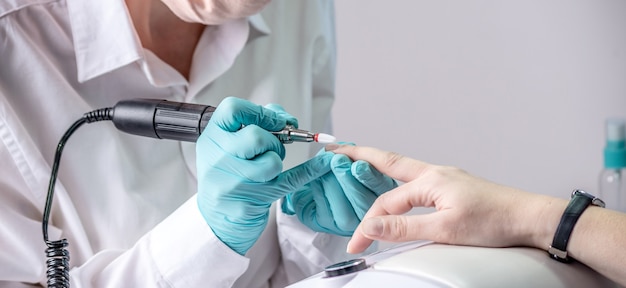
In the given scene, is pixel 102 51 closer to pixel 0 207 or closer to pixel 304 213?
pixel 0 207

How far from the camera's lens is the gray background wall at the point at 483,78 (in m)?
2.36

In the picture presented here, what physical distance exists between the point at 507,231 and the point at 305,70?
2.41 ft

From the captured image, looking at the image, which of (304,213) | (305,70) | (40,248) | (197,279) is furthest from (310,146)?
(40,248)

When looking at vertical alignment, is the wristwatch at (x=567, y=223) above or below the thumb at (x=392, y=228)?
above

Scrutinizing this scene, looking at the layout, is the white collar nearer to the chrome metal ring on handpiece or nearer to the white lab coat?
the white lab coat

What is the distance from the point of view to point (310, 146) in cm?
161

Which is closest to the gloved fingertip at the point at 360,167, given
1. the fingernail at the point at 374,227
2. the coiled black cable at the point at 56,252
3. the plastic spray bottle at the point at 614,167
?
the fingernail at the point at 374,227

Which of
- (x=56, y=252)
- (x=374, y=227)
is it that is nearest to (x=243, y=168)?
(x=374, y=227)

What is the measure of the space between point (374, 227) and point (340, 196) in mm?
181

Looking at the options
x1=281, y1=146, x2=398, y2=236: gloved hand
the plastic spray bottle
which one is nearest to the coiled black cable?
x1=281, y1=146, x2=398, y2=236: gloved hand

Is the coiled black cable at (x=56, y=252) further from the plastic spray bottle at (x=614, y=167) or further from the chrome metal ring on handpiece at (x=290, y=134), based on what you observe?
the plastic spray bottle at (x=614, y=167)

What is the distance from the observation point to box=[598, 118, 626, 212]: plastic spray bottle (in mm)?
2107

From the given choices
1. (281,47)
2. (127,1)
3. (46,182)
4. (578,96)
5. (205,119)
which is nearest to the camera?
(205,119)

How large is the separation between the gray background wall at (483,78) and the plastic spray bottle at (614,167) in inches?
7.3
